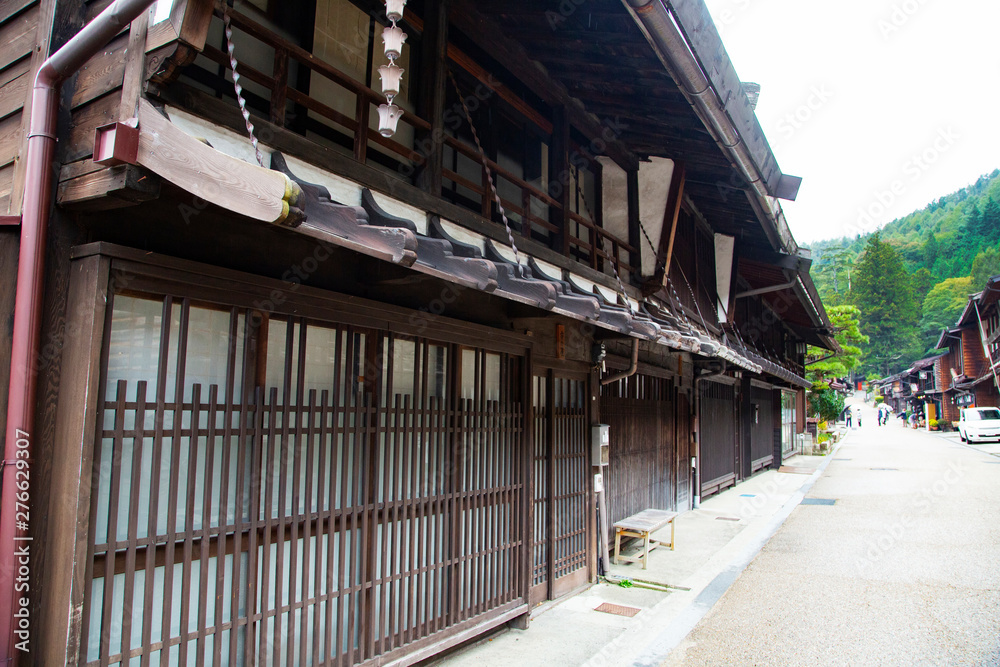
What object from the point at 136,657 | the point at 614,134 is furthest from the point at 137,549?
the point at 614,134

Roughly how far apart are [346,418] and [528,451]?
2636mm

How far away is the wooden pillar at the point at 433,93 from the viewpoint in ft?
17.0

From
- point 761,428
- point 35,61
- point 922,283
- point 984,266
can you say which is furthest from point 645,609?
point 922,283

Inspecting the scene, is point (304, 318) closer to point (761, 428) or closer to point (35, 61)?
point (35, 61)

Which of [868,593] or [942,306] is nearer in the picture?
[868,593]

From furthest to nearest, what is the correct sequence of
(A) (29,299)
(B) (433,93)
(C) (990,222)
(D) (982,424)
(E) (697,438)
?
(C) (990,222)
(D) (982,424)
(E) (697,438)
(B) (433,93)
(A) (29,299)

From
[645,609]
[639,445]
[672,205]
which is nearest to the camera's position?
[645,609]

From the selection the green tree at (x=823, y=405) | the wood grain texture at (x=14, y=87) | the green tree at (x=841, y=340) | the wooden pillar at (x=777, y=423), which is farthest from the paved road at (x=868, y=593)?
the green tree at (x=823, y=405)

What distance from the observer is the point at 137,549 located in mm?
3139

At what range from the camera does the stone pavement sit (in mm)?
5566

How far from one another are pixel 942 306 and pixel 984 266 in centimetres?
1089

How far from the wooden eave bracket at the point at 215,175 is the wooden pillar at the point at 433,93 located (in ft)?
8.77

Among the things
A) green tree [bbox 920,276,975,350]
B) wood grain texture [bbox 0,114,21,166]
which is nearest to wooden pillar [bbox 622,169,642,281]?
wood grain texture [bbox 0,114,21,166]

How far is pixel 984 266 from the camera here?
7819 cm
